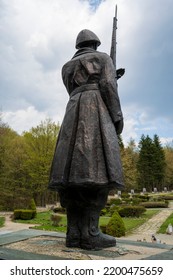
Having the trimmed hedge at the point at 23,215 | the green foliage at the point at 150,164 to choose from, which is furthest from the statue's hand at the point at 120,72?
the green foliage at the point at 150,164

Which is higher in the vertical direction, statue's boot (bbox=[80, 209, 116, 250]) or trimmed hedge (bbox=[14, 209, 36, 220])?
statue's boot (bbox=[80, 209, 116, 250])

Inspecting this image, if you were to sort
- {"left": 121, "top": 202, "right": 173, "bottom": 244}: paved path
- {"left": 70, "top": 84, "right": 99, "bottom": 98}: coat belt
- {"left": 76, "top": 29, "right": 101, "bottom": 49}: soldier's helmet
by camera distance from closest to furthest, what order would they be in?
{"left": 70, "top": 84, "right": 99, "bottom": 98}: coat belt, {"left": 76, "top": 29, "right": 101, "bottom": 49}: soldier's helmet, {"left": 121, "top": 202, "right": 173, "bottom": 244}: paved path

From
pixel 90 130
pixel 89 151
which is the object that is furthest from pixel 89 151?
pixel 90 130

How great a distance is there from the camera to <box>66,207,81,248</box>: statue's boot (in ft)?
16.8

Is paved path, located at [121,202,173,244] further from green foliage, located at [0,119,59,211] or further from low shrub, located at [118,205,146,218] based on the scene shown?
green foliage, located at [0,119,59,211]

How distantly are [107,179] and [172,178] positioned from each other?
68.8 metres

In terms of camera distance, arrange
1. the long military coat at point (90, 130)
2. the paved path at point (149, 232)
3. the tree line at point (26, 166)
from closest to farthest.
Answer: the long military coat at point (90, 130)
the paved path at point (149, 232)
the tree line at point (26, 166)

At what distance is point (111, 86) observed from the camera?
17.4 feet

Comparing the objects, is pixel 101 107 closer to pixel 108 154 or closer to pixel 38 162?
pixel 108 154

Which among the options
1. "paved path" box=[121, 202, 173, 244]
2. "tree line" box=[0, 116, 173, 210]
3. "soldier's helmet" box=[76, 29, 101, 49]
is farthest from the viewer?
"tree line" box=[0, 116, 173, 210]

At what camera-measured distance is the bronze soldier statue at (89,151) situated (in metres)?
4.95

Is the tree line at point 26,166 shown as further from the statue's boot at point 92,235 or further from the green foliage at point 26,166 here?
the statue's boot at point 92,235

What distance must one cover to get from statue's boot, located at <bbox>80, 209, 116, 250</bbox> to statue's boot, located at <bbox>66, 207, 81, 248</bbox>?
0.10 metres

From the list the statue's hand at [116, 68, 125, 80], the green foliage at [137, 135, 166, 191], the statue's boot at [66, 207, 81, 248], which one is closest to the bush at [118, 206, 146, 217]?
the statue's hand at [116, 68, 125, 80]
